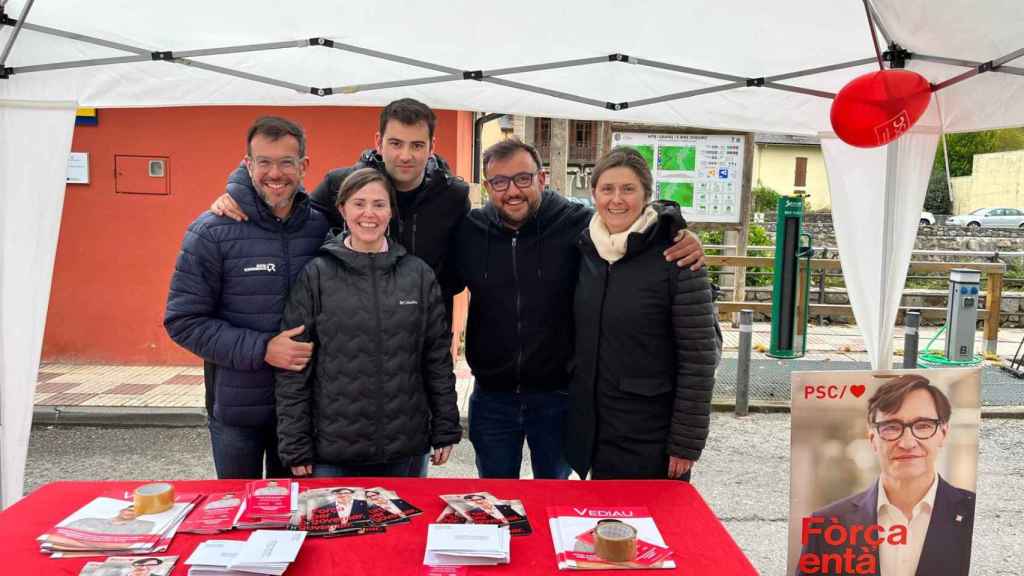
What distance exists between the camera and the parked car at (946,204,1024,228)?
29.7 m

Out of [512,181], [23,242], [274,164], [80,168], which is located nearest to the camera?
[274,164]

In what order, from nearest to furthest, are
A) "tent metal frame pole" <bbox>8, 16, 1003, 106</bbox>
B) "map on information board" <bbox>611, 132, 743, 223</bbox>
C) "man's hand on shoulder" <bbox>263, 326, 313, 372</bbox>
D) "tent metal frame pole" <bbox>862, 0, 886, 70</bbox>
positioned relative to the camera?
"man's hand on shoulder" <bbox>263, 326, 313, 372</bbox>, "tent metal frame pole" <bbox>862, 0, 886, 70</bbox>, "tent metal frame pole" <bbox>8, 16, 1003, 106</bbox>, "map on information board" <bbox>611, 132, 743, 223</bbox>

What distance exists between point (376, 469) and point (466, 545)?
2.73ft

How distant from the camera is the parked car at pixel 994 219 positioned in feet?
97.3

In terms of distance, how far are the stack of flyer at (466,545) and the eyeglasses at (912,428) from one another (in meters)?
1.41

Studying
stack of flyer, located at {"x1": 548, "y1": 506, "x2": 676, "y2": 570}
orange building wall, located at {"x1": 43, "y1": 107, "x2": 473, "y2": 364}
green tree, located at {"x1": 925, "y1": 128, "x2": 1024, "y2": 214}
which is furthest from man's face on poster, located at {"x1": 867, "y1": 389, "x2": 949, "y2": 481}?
green tree, located at {"x1": 925, "y1": 128, "x2": 1024, "y2": 214}

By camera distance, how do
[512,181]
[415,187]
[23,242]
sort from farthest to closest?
1. [23,242]
2. [415,187]
3. [512,181]

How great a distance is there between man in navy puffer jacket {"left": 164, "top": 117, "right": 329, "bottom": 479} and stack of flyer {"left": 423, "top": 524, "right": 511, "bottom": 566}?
99cm

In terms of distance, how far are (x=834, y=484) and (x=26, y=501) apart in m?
2.62

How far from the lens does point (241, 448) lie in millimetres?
2789

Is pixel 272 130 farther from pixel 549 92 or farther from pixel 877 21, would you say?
pixel 877 21

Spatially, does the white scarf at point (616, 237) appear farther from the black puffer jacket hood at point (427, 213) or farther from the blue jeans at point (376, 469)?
the blue jeans at point (376, 469)

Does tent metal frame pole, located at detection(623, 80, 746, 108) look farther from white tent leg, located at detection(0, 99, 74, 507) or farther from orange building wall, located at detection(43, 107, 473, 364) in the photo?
orange building wall, located at detection(43, 107, 473, 364)

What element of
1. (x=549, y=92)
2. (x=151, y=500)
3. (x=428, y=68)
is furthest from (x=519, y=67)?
(x=151, y=500)
